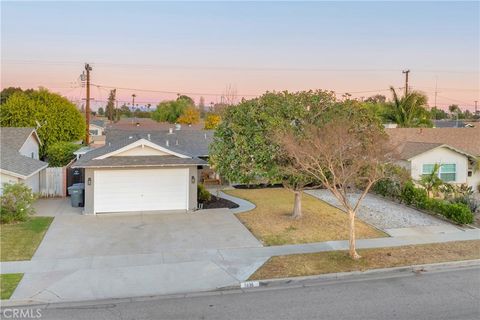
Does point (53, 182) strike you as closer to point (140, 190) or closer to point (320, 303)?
point (140, 190)

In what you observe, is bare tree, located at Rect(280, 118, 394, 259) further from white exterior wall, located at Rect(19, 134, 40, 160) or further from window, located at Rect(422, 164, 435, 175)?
white exterior wall, located at Rect(19, 134, 40, 160)

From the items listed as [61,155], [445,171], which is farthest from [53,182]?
[445,171]

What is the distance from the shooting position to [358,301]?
360 inches

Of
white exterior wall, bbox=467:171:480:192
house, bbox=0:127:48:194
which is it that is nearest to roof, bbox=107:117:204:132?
house, bbox=0:127:48:194

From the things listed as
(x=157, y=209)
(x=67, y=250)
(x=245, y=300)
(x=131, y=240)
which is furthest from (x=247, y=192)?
(x=245, y=300)

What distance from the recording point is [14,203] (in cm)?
1572

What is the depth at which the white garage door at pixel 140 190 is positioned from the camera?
17.7m

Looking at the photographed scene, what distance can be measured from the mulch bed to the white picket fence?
8056mm

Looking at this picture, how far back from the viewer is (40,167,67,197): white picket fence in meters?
21.7

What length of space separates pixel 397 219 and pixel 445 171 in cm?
868

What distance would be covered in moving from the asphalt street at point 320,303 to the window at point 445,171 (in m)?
13.8

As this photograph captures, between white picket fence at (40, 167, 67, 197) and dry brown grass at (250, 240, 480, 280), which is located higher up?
white picket fence at (40, 167, 67, 197)

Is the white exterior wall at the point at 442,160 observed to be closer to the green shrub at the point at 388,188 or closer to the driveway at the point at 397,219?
the green shrub at the point at 388,188

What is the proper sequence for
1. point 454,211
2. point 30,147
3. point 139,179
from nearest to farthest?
point 454,211 < point 139,179 < point 30,147
